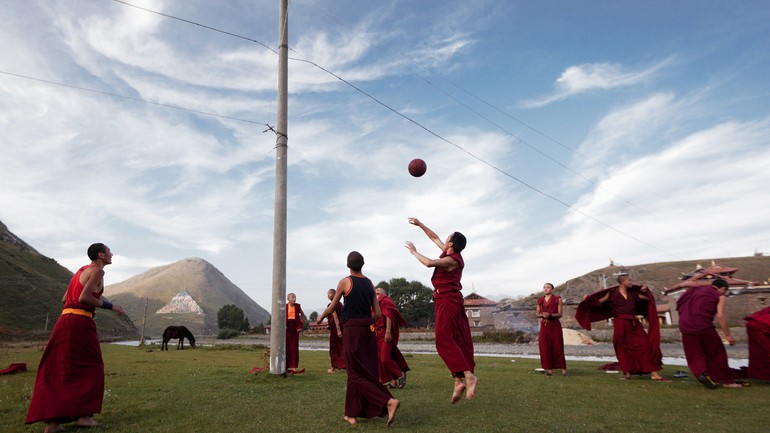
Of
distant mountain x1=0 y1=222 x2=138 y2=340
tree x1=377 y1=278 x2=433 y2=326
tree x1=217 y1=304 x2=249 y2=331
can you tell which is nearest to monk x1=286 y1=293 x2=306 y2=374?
distant mountain x1=0 y1=222 x2=138 y2=340

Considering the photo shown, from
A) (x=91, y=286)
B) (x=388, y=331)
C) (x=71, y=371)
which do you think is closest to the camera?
(x=71, y=371)

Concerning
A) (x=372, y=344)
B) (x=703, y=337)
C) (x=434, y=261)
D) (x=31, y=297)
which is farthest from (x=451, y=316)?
(x=31, y=297)

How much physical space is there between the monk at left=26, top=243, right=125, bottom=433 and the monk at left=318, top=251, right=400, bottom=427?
123 inches

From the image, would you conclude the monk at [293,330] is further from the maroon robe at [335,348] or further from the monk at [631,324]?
the monk at [631,324]

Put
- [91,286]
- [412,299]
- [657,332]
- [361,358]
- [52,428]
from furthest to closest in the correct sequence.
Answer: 1. [412,299]
2. [657,332]
3. [361,358]
4. [91,286]
5. [52,428]

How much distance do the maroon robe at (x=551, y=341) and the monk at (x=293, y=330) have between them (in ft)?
21.2

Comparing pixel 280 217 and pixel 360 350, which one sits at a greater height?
pixel 280 217

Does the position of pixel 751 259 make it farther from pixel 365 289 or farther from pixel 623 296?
pixel 365 289

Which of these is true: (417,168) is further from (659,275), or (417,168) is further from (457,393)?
(659,275)

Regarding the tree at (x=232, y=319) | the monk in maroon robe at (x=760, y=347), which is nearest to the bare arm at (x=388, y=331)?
the monk in maroon robe at (x=760, y=347)

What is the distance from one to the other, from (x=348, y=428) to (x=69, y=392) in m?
3.46

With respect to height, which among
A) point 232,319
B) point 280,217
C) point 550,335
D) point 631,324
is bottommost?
point 232,319

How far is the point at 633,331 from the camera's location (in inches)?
428

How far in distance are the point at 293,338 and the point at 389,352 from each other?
4172 mm
